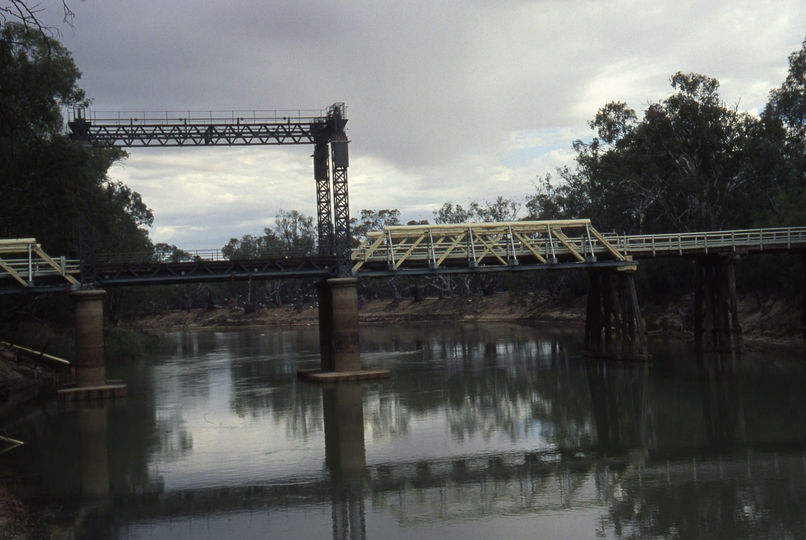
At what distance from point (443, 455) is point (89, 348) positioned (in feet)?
65.8

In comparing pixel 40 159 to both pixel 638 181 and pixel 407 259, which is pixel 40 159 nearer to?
pixel 407 259

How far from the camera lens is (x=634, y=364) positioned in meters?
42.0

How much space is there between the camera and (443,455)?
2341cm

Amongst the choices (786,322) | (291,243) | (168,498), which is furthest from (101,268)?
(291,243)

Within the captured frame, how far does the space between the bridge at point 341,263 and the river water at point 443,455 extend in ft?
9.39

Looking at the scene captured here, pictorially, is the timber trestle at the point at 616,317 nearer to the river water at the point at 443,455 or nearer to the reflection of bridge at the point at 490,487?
the river water at the point at 443,455

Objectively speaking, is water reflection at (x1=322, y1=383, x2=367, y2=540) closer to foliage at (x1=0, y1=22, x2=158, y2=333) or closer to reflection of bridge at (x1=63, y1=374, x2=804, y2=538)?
reflection of bridge at (x1=63, y1=374, x2=804, y2=538)

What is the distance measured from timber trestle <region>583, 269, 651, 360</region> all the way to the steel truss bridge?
1.16 metres

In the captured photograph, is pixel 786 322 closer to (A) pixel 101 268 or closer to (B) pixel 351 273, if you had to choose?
(B) pixel 351 273

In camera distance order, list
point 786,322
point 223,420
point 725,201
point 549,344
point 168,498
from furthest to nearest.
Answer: point 725,201 < point 549,344 < point 786,322 < point 223,420 < point 168,498

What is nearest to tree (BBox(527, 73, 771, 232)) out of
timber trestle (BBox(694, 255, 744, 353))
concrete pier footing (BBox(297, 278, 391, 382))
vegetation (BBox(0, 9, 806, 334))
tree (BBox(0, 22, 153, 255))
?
vegetation (BBox(0, 9, 806, 334))

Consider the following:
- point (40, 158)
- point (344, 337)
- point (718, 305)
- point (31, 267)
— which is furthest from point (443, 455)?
point (718, 305)

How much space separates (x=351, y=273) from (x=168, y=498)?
69.0 ft

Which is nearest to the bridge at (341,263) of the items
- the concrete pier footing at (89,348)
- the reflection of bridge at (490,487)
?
the concrete pier footing at (89,348)
